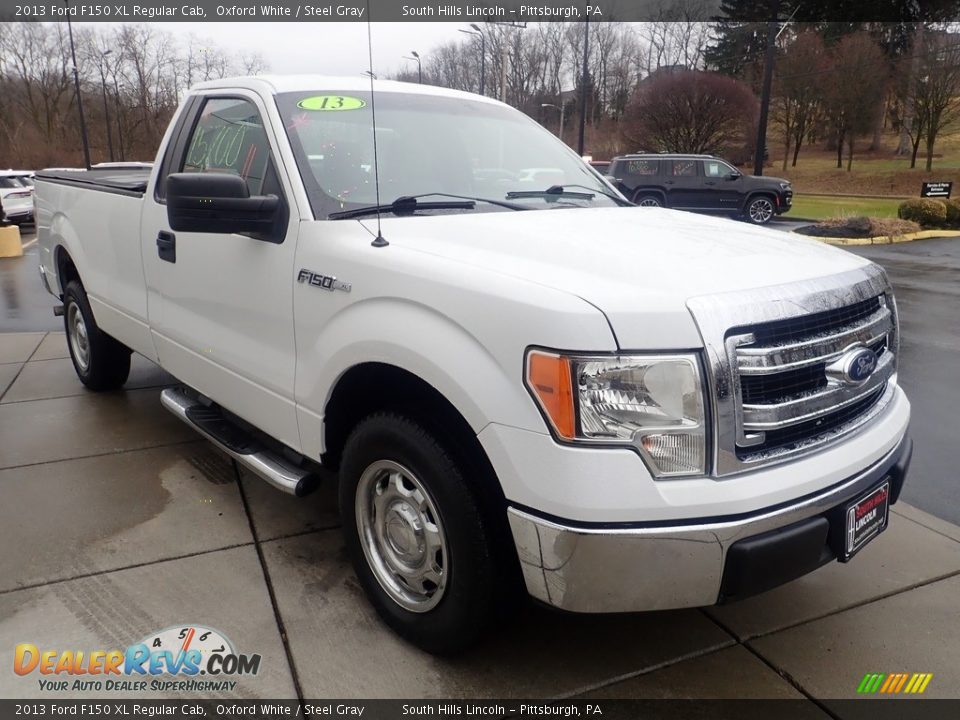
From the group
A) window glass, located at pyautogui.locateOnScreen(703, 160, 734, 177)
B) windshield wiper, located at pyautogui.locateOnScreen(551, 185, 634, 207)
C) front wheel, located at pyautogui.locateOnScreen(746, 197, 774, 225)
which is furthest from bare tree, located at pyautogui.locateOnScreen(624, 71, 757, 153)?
windshield wiper, located at pyautogui.locateOnScreen(551, 185, 634, 207)

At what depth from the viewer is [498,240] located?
8.55 feet

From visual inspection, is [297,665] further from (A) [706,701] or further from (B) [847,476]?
(B) [847,476]

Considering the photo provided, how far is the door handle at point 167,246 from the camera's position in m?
3.81

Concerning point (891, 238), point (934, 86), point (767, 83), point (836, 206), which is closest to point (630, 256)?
point (891, 238)

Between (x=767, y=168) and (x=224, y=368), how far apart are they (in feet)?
168

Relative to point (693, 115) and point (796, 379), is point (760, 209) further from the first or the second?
point (796, 379)

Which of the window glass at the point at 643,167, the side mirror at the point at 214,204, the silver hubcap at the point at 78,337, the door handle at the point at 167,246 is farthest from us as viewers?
the window glass at the point at 643,167

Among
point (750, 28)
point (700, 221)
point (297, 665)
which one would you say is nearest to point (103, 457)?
point (297, 665)

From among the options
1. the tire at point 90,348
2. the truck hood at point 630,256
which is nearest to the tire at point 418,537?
the truck hood at point 630,256

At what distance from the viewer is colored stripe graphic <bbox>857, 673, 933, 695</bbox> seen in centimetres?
258

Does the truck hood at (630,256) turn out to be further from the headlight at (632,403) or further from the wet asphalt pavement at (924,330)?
the wet asphalt pavement at (924,330)

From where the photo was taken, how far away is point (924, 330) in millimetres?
8031

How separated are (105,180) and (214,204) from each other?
2.79 metres

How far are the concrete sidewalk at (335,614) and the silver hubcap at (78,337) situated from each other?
1530 millimetres
